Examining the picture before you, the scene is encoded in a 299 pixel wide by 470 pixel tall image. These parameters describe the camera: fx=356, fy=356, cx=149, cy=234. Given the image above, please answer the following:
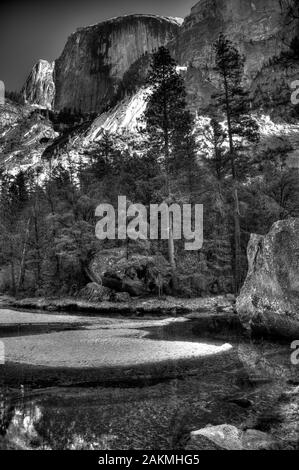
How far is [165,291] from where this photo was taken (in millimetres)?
31250

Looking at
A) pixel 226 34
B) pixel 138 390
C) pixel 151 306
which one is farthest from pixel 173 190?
pixel 226 34

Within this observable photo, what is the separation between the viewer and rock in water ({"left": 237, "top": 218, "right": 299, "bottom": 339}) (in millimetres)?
13617

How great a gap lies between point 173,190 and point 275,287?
21.4 m

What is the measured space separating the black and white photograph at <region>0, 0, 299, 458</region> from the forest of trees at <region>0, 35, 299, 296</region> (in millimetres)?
193

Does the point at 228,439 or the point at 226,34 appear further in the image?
the point at 226,34

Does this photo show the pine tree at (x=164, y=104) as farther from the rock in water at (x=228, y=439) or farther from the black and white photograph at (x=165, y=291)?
the rock in water at (x=228, y=439)

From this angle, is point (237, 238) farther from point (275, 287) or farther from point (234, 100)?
point (275, 287)

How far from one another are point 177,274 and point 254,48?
142726mm

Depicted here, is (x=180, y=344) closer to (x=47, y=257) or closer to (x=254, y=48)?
(x=47, y=257)

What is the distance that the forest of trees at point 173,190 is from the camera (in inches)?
1142

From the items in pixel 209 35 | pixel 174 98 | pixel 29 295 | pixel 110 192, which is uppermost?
pixel 209 35

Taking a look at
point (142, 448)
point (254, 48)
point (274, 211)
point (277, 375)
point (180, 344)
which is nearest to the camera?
point (142, 448)

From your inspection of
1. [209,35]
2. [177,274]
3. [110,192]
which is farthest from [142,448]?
[209,35]

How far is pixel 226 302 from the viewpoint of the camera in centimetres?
2781
